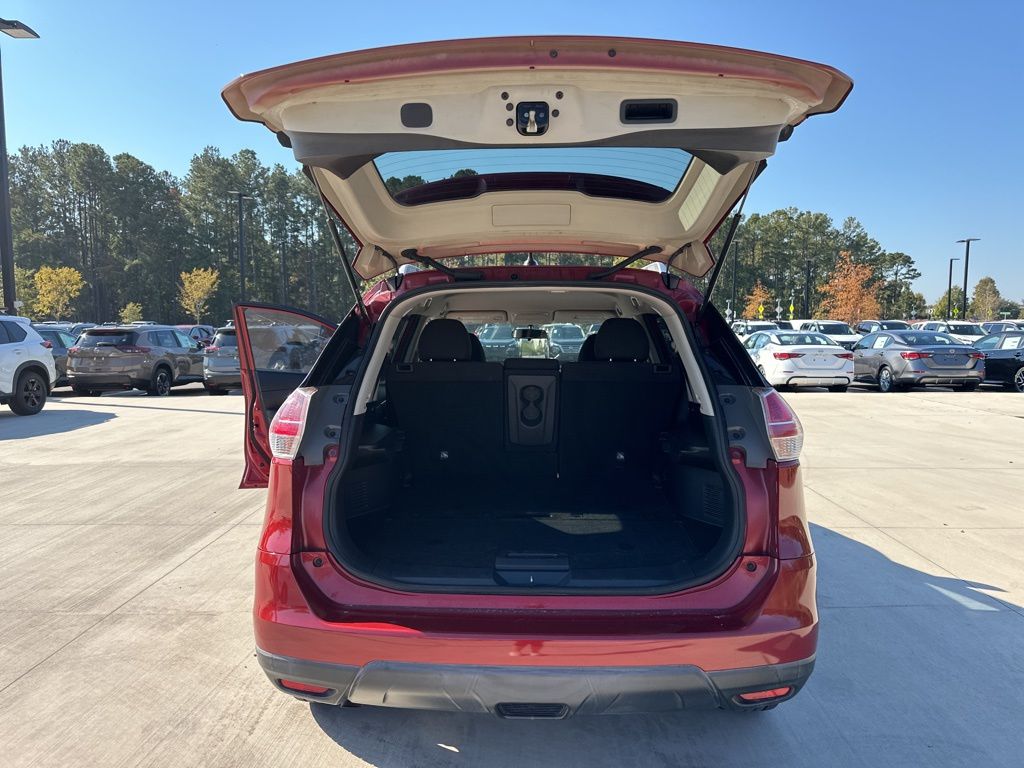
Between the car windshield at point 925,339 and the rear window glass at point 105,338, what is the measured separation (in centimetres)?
1708

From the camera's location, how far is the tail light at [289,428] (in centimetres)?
217

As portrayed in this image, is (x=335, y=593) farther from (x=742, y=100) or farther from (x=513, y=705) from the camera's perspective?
(x=742, y=100)

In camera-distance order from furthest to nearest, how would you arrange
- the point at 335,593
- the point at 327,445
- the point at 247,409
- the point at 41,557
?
the point at 41,557 → the point at 247,409 → the point at 327,445 → the point at 335,593

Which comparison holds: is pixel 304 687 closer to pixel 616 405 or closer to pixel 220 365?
pixel 616 405

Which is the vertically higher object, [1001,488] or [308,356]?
[308,356]

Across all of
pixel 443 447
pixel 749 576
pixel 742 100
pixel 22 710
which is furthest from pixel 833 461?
pixel 22 710

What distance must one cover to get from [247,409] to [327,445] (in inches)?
42.3

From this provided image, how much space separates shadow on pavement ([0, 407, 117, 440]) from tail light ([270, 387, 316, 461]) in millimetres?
8695

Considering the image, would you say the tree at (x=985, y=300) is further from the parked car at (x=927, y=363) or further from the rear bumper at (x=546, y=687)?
the rear bumper at (x=546, y=687)

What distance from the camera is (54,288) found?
146ft

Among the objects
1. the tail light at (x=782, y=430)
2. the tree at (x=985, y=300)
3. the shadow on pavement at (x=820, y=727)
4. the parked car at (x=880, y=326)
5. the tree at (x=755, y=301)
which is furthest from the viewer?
the tree at (x=985, y=300)

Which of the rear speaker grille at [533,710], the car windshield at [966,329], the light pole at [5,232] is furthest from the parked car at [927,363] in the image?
the light pole at [5,232]

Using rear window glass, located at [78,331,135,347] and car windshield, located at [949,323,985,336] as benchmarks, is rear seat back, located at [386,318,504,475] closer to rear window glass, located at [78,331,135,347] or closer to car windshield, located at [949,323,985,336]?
rear window glass, located at [78,331,135,347]

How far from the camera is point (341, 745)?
91.8 inches
